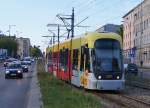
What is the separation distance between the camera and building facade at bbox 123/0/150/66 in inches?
4456

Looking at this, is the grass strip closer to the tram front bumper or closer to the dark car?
the tram front bumper

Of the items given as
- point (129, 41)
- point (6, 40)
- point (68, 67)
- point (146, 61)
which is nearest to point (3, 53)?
point (6, 40)

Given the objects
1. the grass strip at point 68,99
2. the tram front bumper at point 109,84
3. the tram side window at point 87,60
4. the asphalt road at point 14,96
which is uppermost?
the tram side window at point 87,60

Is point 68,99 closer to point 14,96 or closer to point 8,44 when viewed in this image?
point 14,96

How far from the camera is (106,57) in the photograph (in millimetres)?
27125

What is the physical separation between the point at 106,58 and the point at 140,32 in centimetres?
9533

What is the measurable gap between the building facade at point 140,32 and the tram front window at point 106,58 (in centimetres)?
7593

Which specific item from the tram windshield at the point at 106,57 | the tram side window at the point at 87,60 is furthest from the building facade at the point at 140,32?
the tram windshield at the point at 106,57

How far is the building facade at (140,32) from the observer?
11319cm

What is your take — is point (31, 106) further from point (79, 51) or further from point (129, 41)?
point (129, 41)

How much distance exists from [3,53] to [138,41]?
167ft

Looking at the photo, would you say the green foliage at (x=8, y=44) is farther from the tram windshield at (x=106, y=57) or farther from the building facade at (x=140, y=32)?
the tram windshield at (x=106, y=57)

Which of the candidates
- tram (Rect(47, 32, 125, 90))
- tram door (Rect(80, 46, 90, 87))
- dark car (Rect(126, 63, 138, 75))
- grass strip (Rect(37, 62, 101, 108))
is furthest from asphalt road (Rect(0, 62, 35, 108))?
dark car (Rect(126, 63, 138, 75))

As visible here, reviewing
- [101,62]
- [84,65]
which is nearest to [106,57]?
[101,62]
